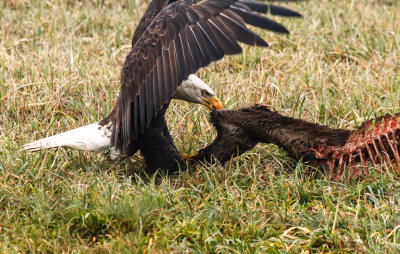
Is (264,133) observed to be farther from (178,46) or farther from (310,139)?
(178,46)

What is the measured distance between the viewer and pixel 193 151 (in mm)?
4273

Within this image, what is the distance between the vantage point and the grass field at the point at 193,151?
305cm

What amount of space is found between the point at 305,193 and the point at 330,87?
6.29 feet

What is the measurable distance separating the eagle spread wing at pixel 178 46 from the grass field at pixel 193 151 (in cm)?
47

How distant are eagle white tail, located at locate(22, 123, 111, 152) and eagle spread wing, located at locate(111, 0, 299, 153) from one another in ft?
0.87

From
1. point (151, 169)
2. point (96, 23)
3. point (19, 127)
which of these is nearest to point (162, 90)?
point (151, 169)

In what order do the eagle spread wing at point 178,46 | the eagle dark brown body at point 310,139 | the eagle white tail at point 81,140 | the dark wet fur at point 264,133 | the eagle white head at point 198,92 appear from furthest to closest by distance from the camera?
the eagle white head at point 198,92
the eagle white tail at point 81,140
the dark wet fur at point 264,133
the eagle dark brown body at point 310,139
the eagle spread wing at point 178,46

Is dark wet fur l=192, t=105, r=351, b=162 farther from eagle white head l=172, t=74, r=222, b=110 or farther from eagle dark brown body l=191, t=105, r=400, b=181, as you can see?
eagle white head l=172, t=74, r=222, b=110

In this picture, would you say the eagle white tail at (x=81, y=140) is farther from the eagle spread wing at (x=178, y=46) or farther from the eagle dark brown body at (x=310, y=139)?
the eagle dark brown body at (x=310, y=139)

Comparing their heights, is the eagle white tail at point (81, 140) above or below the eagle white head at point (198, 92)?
below

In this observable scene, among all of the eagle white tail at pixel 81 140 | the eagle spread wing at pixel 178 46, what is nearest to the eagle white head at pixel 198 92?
the eagle spread wing at pixel 178 46

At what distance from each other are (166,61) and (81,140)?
2.79 ft

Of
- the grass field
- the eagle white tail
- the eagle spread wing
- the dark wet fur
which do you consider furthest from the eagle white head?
the eagle white tail

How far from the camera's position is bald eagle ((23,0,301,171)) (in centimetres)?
331
